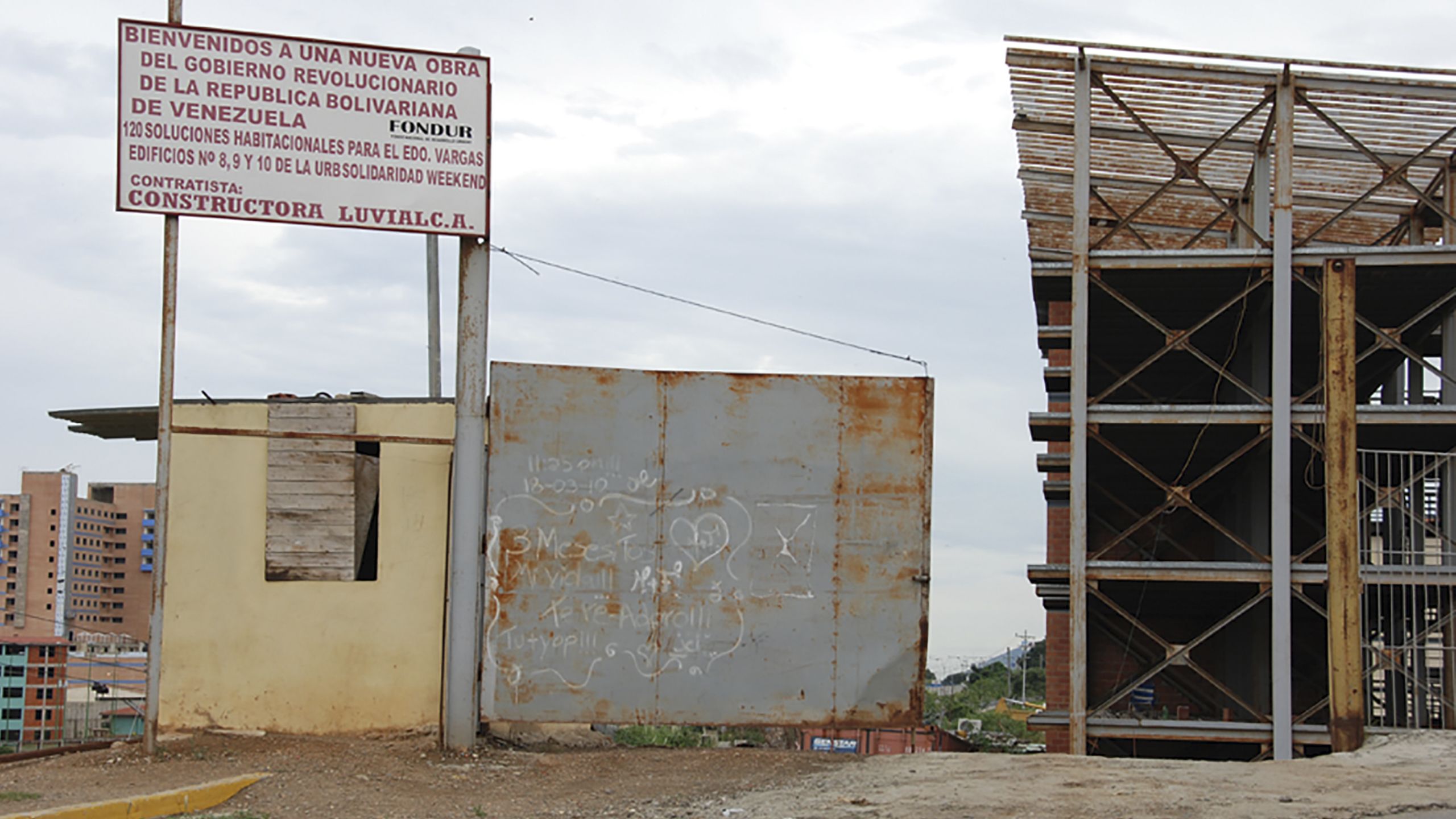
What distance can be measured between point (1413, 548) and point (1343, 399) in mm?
1839

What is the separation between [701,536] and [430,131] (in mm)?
3886

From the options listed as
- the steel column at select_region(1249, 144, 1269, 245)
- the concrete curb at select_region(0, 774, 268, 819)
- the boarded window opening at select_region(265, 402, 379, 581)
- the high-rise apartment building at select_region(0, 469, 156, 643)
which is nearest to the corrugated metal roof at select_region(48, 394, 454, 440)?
the boarded window opening at select_region(265, 402, 379, 581)

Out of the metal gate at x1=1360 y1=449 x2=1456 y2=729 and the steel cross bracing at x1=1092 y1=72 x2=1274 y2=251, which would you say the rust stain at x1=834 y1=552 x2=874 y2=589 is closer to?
the metal gate at x1=1360 y1=449 x2=1456 y2=729

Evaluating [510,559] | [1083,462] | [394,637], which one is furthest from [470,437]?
[1083,462]

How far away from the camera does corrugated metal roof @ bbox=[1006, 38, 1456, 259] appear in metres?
15.3

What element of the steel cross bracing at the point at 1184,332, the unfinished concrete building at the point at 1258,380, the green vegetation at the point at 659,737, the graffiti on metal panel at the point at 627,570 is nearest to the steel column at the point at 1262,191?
the unfinished concrete building at the point at 1258,380

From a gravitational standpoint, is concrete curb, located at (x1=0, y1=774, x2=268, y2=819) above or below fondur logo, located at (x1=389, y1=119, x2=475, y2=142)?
below

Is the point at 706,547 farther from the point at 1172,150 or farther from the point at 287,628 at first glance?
the point at 1172,150

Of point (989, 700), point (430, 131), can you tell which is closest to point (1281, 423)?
point (430, 131)

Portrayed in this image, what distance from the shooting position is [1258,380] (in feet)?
55.5

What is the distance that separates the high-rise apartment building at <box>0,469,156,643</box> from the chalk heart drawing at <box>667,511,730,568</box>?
97258mm

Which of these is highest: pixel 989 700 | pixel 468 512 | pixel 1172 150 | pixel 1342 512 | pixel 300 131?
pixel 1172 150

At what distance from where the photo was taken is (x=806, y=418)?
11133mm

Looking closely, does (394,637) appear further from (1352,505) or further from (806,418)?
(1352,505)
